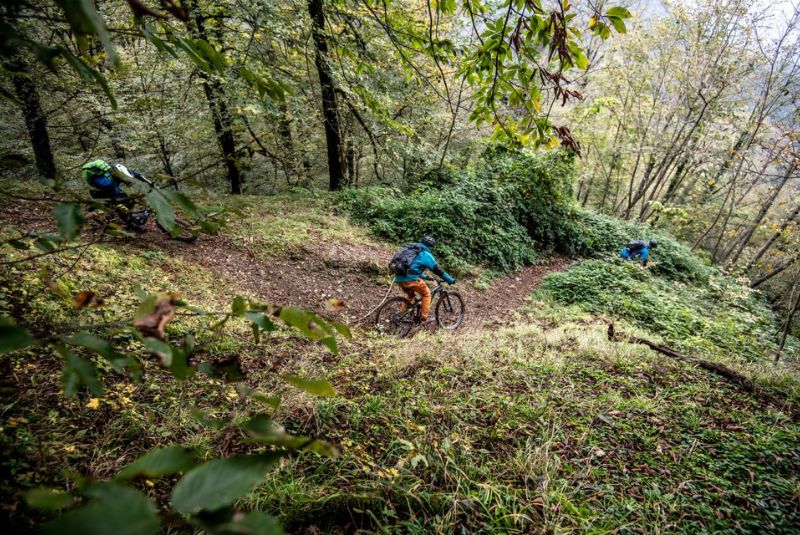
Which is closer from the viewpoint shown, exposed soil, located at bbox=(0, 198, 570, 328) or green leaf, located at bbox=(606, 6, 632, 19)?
green leaf, located at bbox=(606, 6, 632, 19)

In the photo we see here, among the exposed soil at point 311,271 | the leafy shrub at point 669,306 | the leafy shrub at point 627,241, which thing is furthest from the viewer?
the leafy shrub at point 627,241

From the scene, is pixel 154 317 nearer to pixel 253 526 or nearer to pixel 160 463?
pixel 160 463

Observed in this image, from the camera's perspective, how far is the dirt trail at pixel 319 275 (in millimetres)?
7605

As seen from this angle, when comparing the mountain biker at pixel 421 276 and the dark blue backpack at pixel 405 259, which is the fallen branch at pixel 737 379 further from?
the dark blue backpack at pixel 405 259

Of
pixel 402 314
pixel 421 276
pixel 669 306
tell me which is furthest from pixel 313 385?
pixel 669 306

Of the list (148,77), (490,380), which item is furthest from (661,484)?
→ (148,77)

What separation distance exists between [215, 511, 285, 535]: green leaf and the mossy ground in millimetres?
1151

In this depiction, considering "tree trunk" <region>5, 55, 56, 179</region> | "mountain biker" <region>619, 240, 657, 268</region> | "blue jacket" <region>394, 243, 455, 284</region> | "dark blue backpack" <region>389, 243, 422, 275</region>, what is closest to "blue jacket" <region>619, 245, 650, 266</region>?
"mountain biker" <region>619, 240, 657, 268</region>

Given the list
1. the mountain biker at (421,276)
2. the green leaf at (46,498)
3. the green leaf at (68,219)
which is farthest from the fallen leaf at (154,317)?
the mountain biker at (421,276)

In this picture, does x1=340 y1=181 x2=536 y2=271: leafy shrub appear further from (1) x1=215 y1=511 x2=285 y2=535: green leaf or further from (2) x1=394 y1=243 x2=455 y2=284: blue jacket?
(1) x1=215 y1=511 x2=285 y2=535: green leaf

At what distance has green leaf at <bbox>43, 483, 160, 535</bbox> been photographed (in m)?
0.40

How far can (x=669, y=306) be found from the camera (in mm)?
9008

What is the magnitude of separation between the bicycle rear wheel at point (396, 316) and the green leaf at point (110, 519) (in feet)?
22.0

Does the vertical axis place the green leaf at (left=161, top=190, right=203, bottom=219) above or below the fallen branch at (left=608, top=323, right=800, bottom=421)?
above
